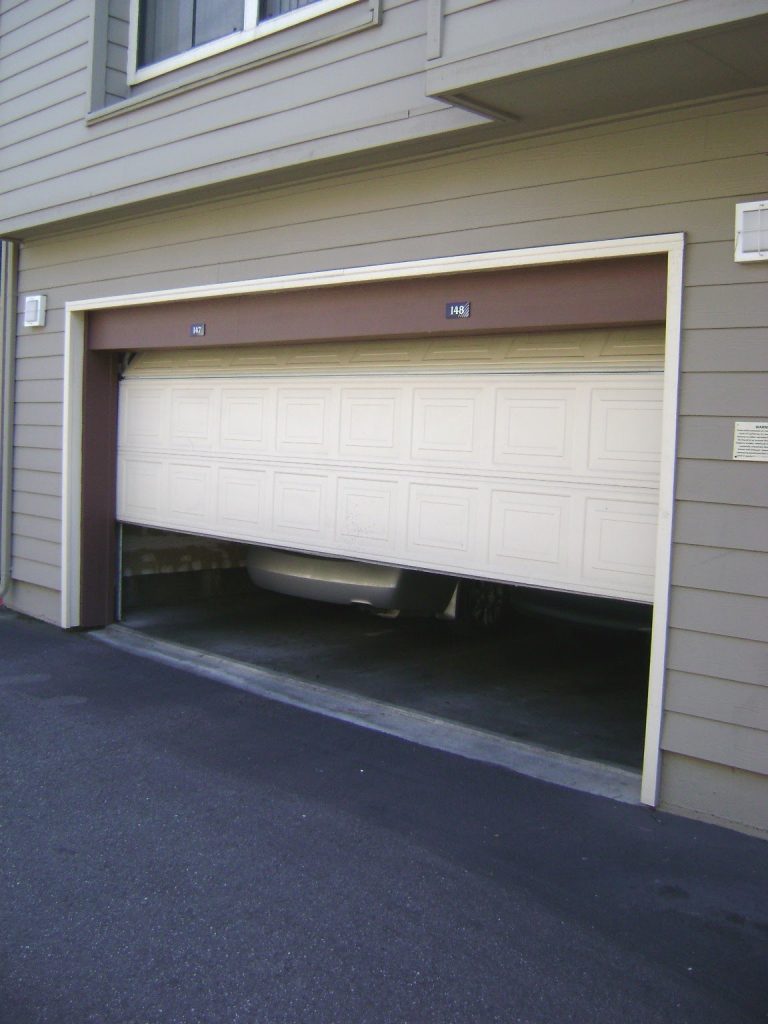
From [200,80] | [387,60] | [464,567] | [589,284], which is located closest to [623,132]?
[589,284]

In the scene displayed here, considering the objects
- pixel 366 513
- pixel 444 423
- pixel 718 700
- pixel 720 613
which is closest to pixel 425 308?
pixel 444 423

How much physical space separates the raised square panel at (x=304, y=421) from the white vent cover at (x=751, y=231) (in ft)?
10.0

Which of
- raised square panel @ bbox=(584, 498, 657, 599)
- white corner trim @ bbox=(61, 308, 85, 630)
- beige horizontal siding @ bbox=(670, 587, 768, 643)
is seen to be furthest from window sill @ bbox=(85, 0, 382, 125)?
beige horizontal siding @ bbox=(670, 587, 768, 643)

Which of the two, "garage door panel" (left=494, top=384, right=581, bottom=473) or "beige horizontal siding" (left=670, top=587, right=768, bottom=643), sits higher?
"garage door panel" (left=494, top=384, right=581, bottom=473)

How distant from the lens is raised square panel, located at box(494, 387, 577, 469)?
17.0ft

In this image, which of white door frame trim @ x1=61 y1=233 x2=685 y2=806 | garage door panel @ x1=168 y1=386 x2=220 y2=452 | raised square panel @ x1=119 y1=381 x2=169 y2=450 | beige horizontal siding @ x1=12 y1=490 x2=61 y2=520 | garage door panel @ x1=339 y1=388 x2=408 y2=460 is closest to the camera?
white door frame trim @ x1=61 y1=233 x2=685 y2=806

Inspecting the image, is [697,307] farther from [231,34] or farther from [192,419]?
[192,419]

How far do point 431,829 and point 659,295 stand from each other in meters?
2.65

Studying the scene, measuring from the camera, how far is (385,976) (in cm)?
307

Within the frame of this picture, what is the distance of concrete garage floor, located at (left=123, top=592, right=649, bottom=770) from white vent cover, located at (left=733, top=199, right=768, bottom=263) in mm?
2644

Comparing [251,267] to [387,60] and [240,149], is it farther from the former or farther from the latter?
[387,60]

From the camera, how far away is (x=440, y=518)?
5.81m

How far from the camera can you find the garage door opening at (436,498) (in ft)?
16.6

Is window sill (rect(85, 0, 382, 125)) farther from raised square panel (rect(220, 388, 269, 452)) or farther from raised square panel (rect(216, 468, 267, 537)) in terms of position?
raised square panel (rect(216, 468, 267, 537))
